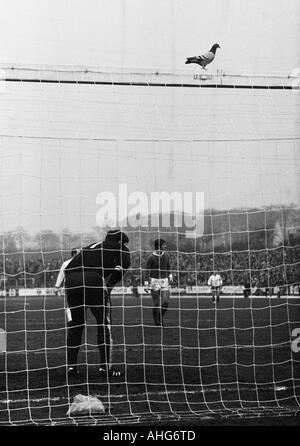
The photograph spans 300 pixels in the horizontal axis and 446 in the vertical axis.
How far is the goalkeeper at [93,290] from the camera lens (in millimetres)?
8219

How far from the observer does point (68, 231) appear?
8.15 metres

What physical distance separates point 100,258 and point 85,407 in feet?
7.73

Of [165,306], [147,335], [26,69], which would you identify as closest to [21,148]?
[26,69]

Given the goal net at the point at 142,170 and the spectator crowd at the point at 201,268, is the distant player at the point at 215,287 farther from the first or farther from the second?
the goal net at the point at 142,170

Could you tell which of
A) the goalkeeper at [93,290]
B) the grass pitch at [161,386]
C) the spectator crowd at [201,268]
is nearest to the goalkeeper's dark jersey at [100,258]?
the goalkeeper at [93,290]

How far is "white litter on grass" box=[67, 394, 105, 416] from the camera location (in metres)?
6.14

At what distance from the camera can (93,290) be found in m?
8.21

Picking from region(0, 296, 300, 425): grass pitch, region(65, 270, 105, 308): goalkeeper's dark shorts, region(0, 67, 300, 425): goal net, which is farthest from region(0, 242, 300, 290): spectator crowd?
region(65, 270, 105, 308): goalkeeper's dark shorts

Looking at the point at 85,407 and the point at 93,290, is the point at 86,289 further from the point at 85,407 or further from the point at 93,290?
the point at 85,407

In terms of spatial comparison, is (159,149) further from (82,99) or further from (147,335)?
(147,335)

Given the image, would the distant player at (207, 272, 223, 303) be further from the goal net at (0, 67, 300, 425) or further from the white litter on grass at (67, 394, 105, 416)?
the white litter on grass at (67, 394, 105, 416)

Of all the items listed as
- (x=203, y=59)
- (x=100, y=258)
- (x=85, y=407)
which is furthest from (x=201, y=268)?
(x=85, y=407)
